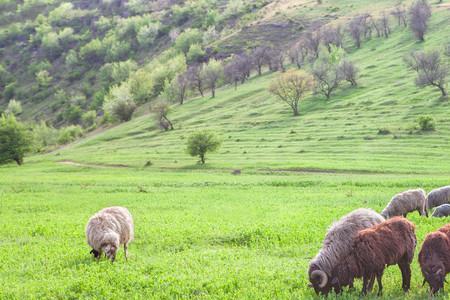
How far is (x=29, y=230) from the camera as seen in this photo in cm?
2444

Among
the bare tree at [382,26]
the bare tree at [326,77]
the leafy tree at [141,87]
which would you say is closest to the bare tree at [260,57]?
the leafy tree at [141,87]

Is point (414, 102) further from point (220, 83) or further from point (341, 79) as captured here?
point (220, 83)

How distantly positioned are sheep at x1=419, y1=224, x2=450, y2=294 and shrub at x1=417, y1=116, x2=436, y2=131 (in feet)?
210

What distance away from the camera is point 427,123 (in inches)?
2726

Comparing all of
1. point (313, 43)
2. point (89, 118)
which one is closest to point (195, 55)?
point (89, 118)

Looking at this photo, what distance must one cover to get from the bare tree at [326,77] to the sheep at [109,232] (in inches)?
3523

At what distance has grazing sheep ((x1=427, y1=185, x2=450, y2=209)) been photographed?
25484 millimetres

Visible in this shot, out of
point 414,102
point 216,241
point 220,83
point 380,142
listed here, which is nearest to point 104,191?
point 216,241

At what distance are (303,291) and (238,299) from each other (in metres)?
1.88

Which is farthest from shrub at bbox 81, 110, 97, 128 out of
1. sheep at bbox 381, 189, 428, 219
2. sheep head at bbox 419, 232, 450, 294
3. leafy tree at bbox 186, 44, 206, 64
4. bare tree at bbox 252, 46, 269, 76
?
sheep head at bbox 419, 232, 450, 294

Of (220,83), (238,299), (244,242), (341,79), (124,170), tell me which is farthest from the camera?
(220,83)

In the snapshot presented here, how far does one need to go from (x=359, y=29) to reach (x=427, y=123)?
278 feet

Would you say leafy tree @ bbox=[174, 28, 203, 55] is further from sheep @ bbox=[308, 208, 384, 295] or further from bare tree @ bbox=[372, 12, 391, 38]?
sheep @ bbox=[308, 208, 384, 295]

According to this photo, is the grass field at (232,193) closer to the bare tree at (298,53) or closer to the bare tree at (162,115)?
the bare tree at (162,115)
